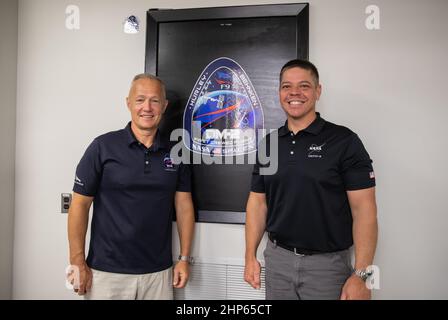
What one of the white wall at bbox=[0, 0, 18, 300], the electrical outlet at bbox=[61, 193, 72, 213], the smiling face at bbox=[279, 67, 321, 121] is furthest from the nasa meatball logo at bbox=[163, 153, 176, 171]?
the white wall at bbox=[0, 0, 18, 300]

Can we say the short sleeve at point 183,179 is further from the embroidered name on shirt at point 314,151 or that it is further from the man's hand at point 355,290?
the man's hand at point 355,290

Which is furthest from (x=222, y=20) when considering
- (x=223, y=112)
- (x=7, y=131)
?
→ (x=7, y=131)

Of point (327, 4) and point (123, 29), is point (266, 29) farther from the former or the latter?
point (123, 29)

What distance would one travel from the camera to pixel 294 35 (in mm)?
1805

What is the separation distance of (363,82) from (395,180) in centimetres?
57

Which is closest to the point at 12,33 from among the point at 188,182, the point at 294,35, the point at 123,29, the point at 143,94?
the point at 123,29

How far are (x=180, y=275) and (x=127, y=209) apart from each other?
1.51ft

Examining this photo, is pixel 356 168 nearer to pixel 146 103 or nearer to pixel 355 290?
pixel 355 290

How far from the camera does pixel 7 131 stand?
6.84 ft

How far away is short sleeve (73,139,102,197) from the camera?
5.18ft

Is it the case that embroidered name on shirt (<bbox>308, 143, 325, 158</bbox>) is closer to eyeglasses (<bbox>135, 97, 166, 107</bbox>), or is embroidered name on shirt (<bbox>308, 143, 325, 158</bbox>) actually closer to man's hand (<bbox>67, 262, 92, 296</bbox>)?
eyeglasses (<bbox>135, 97, 166, 107</bbox>)

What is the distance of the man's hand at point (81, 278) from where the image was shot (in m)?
1.55
